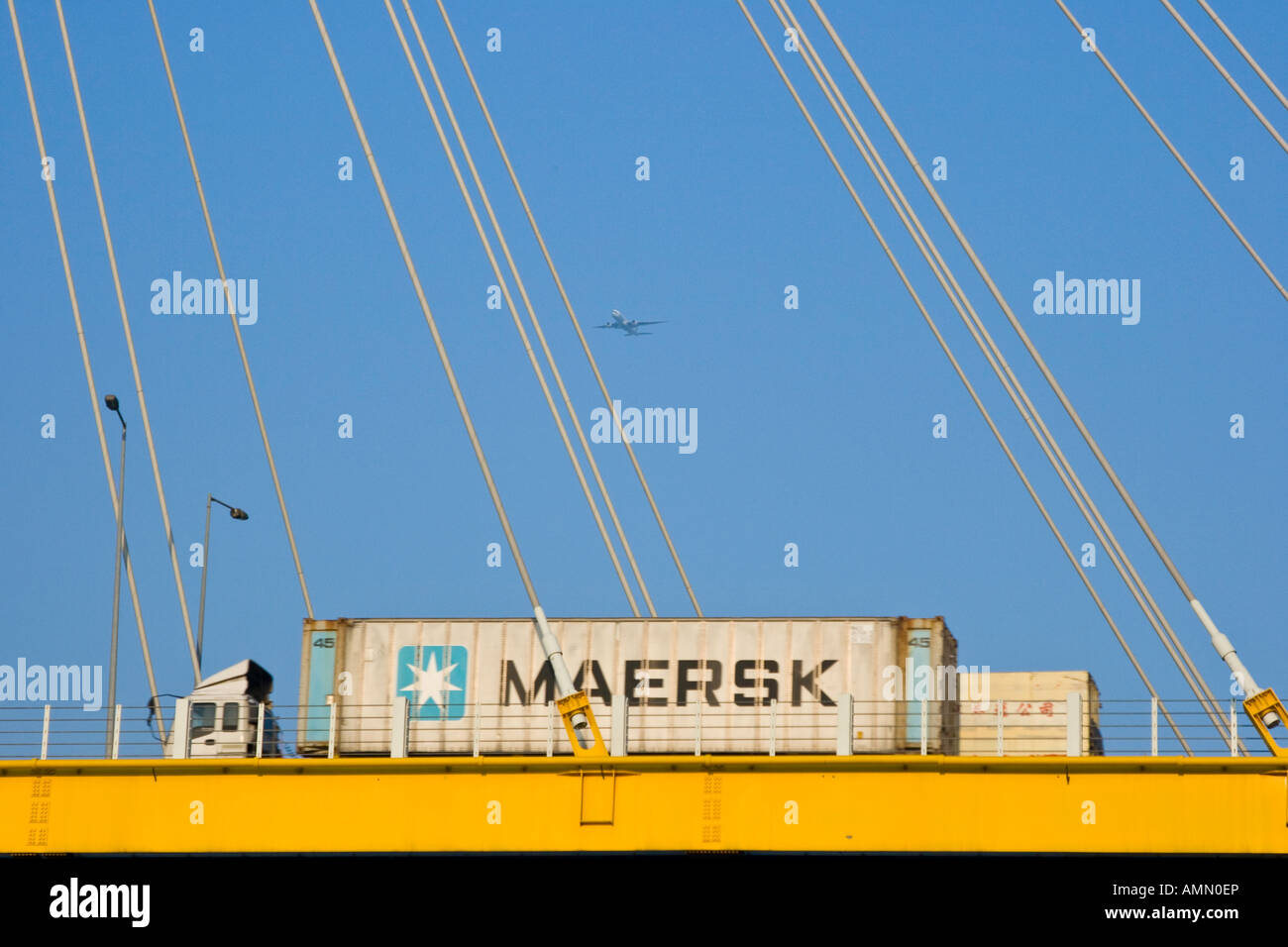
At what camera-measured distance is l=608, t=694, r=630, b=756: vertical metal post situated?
27.0 metres

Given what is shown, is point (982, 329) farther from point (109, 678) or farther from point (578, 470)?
point (109, 678)

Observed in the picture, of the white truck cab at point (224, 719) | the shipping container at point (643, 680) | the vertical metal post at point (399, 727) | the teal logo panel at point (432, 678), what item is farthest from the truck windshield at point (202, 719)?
the vertical metal post at point (399, 727)

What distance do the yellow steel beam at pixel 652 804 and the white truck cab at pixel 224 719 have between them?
1.71m

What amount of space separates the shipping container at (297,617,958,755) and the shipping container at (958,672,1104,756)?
1.79 m

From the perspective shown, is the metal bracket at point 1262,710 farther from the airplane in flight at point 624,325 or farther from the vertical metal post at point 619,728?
the airplane in flight at point 624,325

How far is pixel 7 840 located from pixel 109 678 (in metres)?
9.58

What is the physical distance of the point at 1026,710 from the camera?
34625 millimetres

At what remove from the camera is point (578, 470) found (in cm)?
3105

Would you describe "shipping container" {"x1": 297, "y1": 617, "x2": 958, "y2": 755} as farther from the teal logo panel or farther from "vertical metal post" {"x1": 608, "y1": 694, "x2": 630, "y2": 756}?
"vertical metal post" {"x1": 608, "y1": 694, "x2": 630, "y2": 756}

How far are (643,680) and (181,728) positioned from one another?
8.80m

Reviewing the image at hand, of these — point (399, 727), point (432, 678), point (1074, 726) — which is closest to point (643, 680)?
point (432, 678)

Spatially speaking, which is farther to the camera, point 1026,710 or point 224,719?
point 1026,710

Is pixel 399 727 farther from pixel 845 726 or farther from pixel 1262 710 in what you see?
pixel 1262 710
